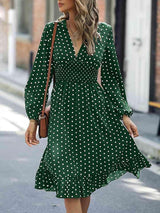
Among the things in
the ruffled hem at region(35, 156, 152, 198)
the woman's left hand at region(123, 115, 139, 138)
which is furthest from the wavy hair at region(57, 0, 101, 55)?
the ruffled hem at region(35, 156, 152, 198)

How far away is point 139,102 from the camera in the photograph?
40.8 feet

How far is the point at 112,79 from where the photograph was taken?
4.49 m

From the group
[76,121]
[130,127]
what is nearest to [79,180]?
[76,121]

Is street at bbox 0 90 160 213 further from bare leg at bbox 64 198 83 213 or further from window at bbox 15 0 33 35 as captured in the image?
window at bbox 15 0 33 35

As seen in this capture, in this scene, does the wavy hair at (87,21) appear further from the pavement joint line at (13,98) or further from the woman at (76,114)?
the pavement joint line at (13,98)

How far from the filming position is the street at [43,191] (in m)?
5.95

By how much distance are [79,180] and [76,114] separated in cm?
39

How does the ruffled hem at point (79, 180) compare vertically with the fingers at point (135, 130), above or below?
below

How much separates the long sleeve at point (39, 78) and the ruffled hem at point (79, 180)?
1.09ft

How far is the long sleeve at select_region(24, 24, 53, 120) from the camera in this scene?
4.30m

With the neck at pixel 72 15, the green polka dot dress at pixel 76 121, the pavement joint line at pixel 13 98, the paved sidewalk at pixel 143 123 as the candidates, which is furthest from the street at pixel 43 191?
the pavement joint line at pixel 13 98

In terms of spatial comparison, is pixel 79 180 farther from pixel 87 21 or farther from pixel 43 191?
pixel 43 191

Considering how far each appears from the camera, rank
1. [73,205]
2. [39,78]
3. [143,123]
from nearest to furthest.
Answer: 1. [73,205]
2. [39,78]
3. [143,123]

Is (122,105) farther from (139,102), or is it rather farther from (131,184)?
(139,102)
